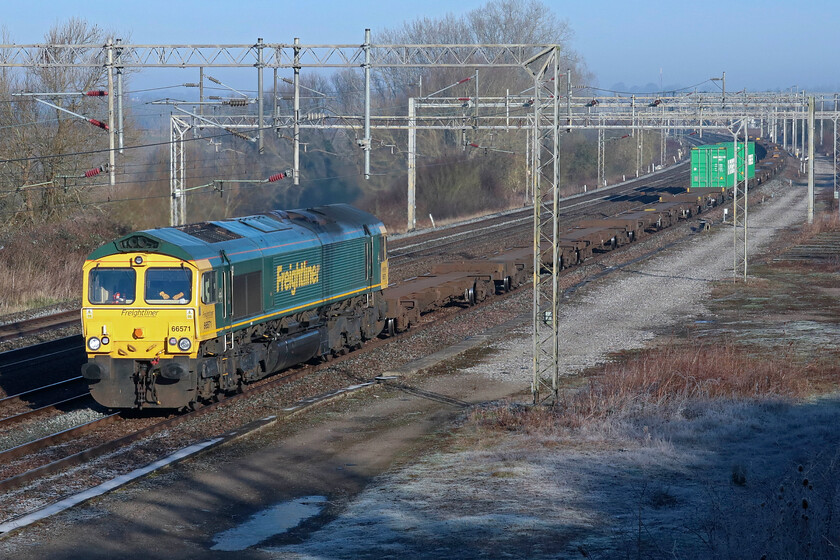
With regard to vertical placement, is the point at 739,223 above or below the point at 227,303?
above

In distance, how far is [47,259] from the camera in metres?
37.9

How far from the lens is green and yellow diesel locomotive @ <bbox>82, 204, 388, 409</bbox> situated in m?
16.4

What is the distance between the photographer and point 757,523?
10258 millimetres

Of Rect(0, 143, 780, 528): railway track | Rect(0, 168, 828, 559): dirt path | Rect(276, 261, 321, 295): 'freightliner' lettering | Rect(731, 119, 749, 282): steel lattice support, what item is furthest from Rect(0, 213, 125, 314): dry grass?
Rect(731, 119, 749, 282): steel lattice support

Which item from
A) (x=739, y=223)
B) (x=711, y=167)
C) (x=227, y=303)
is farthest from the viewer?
(x=711, y=167)

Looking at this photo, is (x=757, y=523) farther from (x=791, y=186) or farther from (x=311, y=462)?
(x=791, y=186)

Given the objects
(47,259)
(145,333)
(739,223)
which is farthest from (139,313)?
(739,223)

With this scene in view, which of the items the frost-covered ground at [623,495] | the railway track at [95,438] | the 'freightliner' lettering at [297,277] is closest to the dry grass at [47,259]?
the 'freightliner' lettering at [297,277]

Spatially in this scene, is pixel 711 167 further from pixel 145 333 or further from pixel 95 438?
pixel 95 438

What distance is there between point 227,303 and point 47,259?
76.7 ft

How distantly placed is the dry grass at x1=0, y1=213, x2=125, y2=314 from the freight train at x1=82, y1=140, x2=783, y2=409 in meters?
13.2

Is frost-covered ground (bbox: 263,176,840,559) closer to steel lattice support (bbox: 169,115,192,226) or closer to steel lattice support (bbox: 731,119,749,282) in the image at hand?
steel lattice support (bbox: 731,119,749,282)

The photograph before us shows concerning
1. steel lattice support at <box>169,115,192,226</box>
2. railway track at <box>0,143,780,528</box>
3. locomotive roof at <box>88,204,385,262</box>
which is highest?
steel lattice support at <box>169,115,192,226</box>

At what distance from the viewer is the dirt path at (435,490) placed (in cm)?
1059
